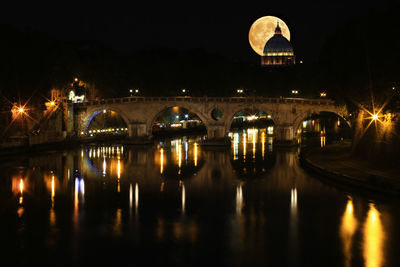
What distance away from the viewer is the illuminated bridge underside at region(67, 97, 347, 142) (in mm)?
55219

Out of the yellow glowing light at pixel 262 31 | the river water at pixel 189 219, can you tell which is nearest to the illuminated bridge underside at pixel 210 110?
the river water at pixel 189 219

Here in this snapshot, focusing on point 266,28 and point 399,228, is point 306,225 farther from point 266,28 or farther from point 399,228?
point 266,28

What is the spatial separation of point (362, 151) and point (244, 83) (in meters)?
69.0

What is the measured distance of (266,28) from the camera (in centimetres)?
15612

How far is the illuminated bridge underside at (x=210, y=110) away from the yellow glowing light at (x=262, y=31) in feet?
322

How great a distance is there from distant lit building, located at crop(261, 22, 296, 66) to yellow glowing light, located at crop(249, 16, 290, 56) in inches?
88.6

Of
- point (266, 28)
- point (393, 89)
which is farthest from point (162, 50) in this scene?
point (393, 89)

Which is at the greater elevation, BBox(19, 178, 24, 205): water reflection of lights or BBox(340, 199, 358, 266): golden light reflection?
BBox(19, 178, 24, 205): water reflection of lights

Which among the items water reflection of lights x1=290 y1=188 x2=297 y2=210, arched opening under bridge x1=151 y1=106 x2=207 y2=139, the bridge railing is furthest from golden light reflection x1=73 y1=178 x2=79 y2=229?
arched opening under bridge x1=151 y1=106 x2=207 y2=139

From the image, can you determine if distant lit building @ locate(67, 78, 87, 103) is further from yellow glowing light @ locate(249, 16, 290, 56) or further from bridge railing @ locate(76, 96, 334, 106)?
yellow glowing light @ locate(249, 16, 290, 56)

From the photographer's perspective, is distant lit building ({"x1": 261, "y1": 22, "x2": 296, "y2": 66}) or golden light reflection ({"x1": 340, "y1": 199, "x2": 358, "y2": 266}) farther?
distant lit building ({"x1": 261, "y1": 22, "x2": 296, "y2": 66})

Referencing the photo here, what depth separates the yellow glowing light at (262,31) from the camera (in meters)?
152

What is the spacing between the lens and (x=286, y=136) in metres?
55.4

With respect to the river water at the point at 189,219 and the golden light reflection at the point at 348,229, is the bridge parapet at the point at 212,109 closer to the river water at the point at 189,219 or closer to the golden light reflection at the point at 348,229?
the river water at the point at 189,219
